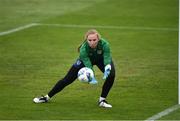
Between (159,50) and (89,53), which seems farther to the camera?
(159,50)

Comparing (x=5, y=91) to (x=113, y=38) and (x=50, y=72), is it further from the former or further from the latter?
(x=113, y=38)

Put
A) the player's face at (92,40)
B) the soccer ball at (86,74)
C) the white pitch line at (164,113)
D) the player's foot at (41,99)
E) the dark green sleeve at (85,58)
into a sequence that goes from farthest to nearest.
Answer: the player's foot at (41,99), the dark green sleeve at (85,58), the player's face at (92,40), the soccer ball at (86,74), the white pitch line at (164,113)

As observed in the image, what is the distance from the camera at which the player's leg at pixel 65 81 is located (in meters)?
15.8

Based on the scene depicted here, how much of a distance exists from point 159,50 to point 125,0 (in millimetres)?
11187

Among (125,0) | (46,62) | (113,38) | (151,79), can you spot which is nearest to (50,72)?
(46,62)

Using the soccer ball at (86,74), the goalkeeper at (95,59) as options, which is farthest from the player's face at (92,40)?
the soccer ball at (86,74)

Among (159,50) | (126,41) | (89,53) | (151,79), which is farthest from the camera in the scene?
(126,41)

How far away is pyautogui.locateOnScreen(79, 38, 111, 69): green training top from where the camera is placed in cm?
1539

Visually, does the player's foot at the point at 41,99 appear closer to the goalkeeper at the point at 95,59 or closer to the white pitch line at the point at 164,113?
the goalkeeper at the point at 95,59

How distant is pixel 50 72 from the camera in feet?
65.2

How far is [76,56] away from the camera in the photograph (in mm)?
22422

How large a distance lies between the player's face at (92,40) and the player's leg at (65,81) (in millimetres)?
547

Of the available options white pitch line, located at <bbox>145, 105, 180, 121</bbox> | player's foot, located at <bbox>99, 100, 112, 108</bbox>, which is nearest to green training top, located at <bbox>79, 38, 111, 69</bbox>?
player's foot, located at <bbox>99, 100, 112, 108</bbox>

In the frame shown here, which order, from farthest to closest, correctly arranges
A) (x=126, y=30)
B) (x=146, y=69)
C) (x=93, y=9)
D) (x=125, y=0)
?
(x=125, y=0)
(x=93, y=9)
(x=126, y=30)
(x=146, y=69)
